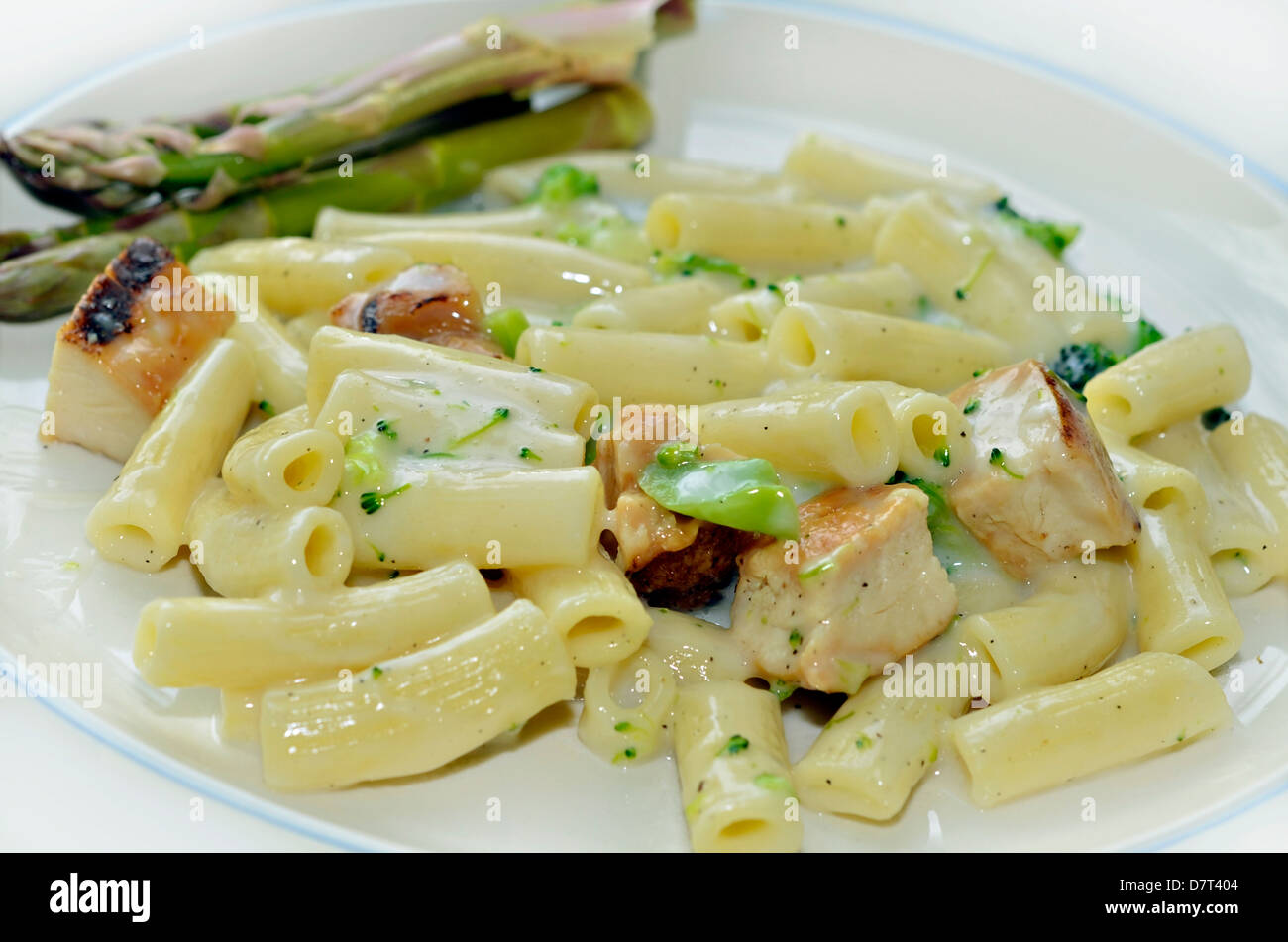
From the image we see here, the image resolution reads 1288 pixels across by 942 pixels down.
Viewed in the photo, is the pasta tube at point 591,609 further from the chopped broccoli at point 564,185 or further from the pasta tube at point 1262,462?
the chopped broccoli at point 564,185

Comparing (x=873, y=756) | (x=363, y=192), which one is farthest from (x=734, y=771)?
(x=363, y=192)

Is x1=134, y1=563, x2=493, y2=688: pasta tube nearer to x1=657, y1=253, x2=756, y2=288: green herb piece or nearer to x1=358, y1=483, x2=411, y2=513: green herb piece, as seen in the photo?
x1=358, y1=483, x2=411, y2=513: green herb piece

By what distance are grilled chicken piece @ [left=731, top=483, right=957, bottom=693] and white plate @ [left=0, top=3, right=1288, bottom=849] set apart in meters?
0.22

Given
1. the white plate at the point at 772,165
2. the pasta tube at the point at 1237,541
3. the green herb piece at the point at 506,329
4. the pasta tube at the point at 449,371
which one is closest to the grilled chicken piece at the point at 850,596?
the white plate at the point at 772,165

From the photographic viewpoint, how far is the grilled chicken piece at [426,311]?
12.5 ft

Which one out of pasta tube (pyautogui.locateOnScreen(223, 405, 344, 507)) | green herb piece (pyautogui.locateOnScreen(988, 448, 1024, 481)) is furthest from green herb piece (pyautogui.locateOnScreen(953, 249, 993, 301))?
pasta tube (pyautogui.locateOnScreen(223, 405, 344, 507))

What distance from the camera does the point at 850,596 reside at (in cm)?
318

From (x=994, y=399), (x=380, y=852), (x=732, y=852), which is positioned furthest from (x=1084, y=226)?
A: (x=380, y=852)

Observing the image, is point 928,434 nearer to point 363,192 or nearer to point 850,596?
point 850,596

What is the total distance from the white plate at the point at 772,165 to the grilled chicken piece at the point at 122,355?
0.13 m

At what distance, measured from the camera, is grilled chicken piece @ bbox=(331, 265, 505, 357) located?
381 centimetres

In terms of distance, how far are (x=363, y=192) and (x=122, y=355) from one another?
1.48 meters

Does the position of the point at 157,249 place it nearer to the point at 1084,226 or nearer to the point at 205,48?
the point at 205,48

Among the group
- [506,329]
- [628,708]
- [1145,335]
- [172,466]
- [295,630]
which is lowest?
[628,708]
